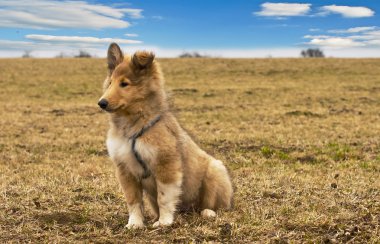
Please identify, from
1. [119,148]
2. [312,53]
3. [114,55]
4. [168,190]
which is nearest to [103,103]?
[119,148]

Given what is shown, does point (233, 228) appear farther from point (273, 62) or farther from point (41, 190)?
point (273, 62)

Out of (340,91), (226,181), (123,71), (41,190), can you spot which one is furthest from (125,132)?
(340,91)

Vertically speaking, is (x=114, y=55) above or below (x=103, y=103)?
above

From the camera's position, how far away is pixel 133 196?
585 cm

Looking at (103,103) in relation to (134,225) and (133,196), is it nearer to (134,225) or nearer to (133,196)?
(133,196)

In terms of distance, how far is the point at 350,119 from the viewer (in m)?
18.4

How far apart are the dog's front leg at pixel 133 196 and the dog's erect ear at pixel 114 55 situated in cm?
128

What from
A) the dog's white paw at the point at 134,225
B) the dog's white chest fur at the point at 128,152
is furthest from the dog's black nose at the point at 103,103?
the dog's white paw at the point at 134,225

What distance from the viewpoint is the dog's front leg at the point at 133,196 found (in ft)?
18.9

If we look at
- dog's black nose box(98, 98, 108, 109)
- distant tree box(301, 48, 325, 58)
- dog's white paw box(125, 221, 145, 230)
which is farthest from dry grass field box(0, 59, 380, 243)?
distant tree box(301, 48, 325, 58)

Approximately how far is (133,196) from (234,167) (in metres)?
4.68

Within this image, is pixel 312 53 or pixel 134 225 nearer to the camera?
pixel 134 225

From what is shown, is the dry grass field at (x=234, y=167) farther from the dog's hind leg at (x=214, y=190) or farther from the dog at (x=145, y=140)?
the dog at (x=145, y=140)

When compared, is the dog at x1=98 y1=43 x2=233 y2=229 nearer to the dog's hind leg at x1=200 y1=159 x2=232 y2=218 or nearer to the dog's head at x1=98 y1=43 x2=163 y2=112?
the dog's head at x1=98 y1=43 x2=163 y2=112
